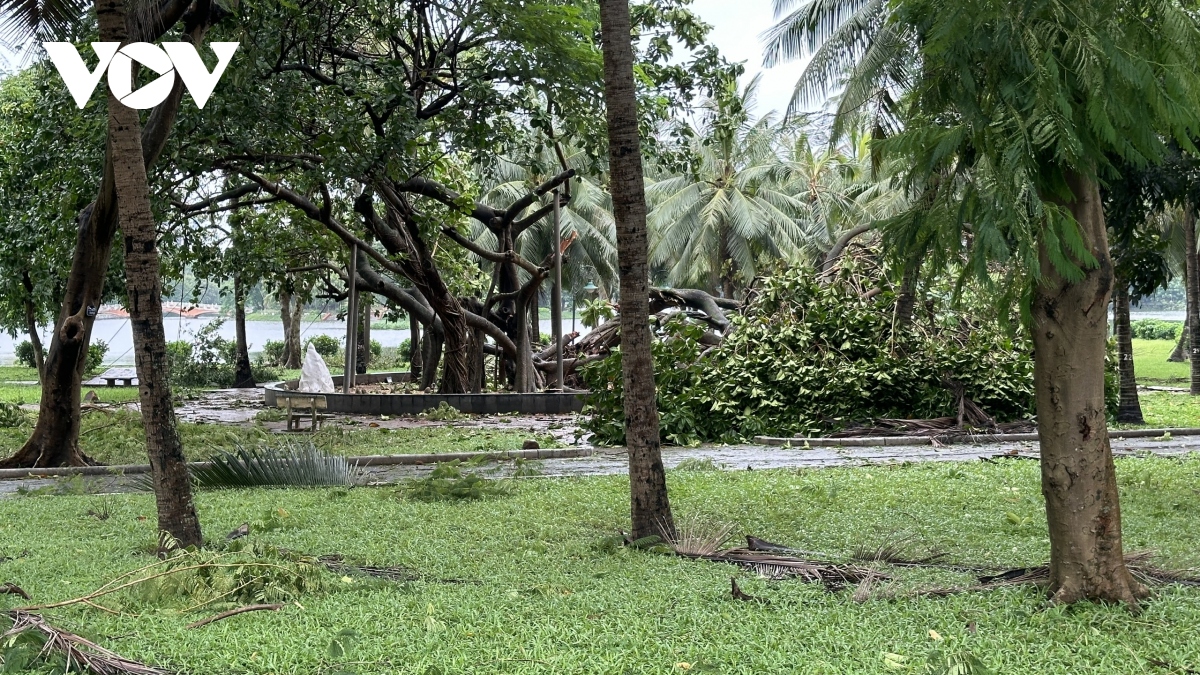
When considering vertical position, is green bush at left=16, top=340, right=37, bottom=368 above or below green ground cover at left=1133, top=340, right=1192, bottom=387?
above

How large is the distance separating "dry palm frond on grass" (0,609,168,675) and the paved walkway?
664 centimetres

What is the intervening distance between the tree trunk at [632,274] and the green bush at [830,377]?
27.0ft

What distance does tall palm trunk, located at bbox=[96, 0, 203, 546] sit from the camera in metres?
6.64

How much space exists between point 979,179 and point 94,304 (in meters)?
10.2

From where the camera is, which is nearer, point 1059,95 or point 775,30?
point 1059,95

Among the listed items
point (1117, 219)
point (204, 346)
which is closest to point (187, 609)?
point (1117, 219)

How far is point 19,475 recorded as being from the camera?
12.0 meters

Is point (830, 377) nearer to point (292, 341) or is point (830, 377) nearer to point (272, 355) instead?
point (292, 341)

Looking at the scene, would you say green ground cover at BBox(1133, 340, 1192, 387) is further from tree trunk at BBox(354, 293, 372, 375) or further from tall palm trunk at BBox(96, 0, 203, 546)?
tall palm trunk at BBox(96, 0, 203, 546)

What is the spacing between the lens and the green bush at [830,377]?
15750mm

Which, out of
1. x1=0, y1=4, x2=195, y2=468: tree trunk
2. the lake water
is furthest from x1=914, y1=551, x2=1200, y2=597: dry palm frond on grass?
x1=0, y1=4, x2=195, y2=468: tree trunk

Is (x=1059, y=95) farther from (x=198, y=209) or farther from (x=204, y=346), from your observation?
(x=204, y=346)

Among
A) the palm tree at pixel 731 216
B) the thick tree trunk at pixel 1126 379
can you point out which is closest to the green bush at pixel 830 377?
the thick tree trunk at pixel 1126 379

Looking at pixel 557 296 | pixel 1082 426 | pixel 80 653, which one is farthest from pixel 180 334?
pixel 1082 426
